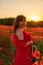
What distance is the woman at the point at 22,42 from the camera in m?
4.09

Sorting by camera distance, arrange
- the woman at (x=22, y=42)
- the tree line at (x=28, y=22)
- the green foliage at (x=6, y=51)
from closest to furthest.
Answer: the woman at (x=22, y=42) < the green foliage at (x=6, y=51) < the tree line at (x=28, y=22)

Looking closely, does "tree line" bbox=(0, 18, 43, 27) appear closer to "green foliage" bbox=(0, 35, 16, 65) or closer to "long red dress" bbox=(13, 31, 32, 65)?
"green foliage" bbox=(0, 35, 16, 65)

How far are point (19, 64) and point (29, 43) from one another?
39 cm

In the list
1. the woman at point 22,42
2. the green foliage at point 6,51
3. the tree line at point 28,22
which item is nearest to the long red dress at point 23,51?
the woman at point 22,42

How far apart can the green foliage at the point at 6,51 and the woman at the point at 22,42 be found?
1221 millimetres

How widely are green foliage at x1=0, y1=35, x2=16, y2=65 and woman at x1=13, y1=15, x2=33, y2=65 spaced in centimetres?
122

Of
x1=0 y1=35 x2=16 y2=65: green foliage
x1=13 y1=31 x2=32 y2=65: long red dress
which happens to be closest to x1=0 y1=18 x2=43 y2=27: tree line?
x1=0 y1=35 x2=16 y2=65: green foliage

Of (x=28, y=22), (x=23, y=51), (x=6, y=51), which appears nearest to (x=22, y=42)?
(x=23, y=51)

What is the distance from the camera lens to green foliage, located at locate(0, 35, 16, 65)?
565 cm

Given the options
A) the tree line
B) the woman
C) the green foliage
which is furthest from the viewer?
the tree line

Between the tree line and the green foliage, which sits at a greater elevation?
the tree line

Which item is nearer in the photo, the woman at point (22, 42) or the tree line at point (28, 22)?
the woman at point (22, 42)

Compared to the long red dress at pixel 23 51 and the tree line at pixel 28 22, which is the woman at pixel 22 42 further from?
the tree line at pixel 28 22

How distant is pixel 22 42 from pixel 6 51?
6.07 ft
